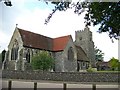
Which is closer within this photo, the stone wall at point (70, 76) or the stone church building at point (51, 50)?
the stone wall at point (70, 76)

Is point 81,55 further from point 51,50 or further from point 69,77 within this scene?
point 69,77

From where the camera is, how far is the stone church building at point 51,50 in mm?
39625

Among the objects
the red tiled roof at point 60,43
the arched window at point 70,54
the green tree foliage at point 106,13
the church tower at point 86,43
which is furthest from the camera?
the church tower at point 86,43

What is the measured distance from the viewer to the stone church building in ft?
130

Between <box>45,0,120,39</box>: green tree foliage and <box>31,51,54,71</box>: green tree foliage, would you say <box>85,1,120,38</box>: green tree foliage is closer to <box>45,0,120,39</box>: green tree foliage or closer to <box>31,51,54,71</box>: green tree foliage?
<box>45,0,120,39</box>: green tree foliage

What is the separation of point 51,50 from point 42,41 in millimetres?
2575

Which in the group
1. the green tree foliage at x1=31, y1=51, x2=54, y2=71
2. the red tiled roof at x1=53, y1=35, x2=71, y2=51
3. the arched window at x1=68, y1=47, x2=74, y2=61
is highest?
the red tiled roof at x1=53, y1=35, x2=71, y2=51

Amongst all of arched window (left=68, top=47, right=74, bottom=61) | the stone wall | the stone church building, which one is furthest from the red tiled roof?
the stone wall

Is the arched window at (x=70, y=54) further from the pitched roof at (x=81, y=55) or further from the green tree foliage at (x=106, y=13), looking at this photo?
the green tree foliage at (x=106, y=13)

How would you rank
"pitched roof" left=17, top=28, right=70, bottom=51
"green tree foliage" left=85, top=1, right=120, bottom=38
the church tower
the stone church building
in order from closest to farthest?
"green tree foliage" left=85, top=1, right=120, bottom=38
the stone church building
"pitched roof" left=17, top=28, right=70, bottom=51
the church tower

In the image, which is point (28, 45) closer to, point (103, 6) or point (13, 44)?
point (13, 44)

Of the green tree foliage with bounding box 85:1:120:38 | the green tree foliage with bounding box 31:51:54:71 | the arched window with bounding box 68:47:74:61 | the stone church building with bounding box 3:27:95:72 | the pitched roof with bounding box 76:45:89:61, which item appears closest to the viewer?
the green tree foliage with bounding box 85:1:120:38

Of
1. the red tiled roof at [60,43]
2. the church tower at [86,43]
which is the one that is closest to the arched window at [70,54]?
the red tiled roof at [60,43]

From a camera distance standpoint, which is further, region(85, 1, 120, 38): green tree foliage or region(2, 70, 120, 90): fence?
region(2, 70, 120, 90): fence
